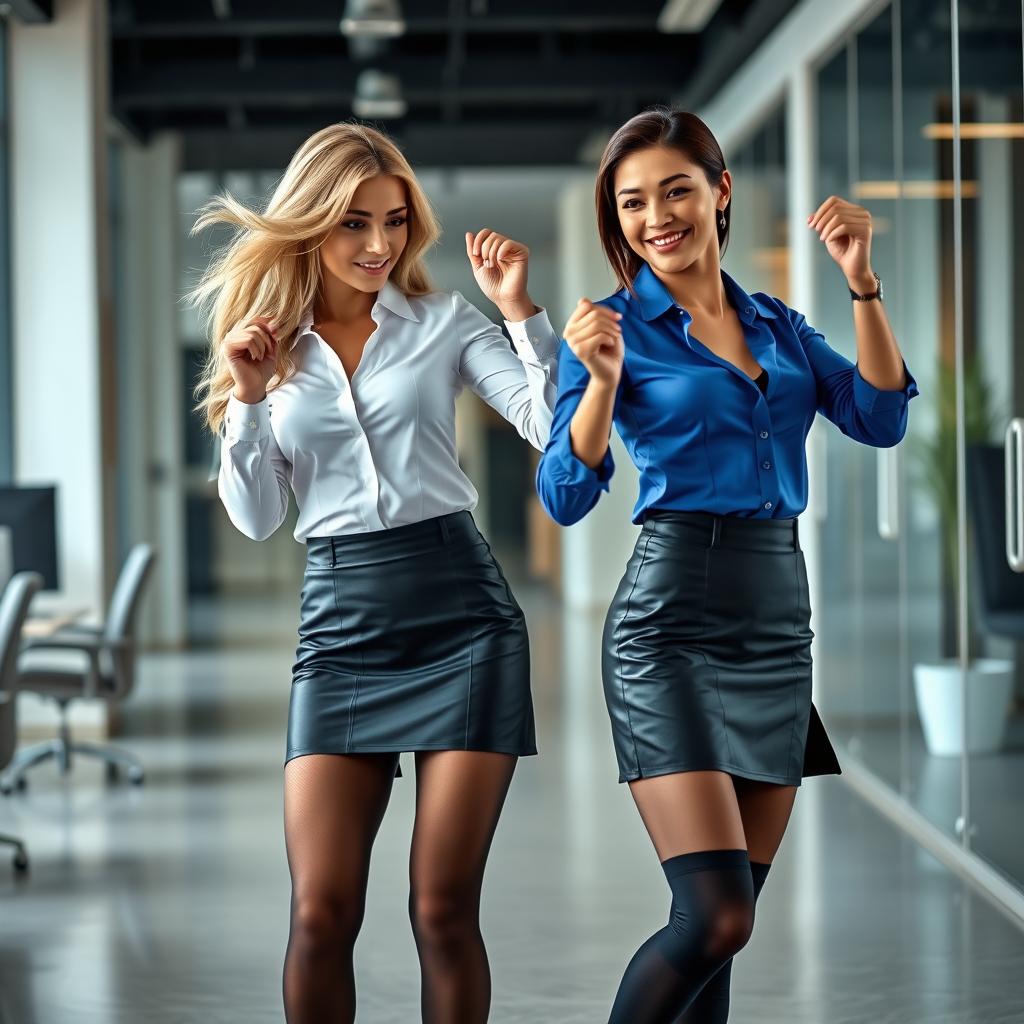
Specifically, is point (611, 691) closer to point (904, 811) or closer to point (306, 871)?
point (306, 871)

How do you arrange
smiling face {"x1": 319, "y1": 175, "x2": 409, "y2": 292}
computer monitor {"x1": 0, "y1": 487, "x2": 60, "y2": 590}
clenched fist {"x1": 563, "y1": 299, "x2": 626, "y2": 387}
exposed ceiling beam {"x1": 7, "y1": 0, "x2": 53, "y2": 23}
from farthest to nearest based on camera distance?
1. exposed ceiling beam {"x1": 7, "y1": 0, "x2": 53, "y2": 23}
2. computer monitor {"x1": 0, "y1": 487, "x2": 60, "y2": 590}
3. smiling face {"x1": 319, "y1": 175, "x2": 409, "y2": 292}
4. clenched fist {"x1": 563, "y1": 299, "x2": 626, "y2": 387}

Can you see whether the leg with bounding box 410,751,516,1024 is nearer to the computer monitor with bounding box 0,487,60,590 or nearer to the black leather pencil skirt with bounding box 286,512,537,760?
the black leather pencil skirt with bounding box 286,512,537,760

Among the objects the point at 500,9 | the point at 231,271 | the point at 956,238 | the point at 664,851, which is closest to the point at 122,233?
the point at 500,9

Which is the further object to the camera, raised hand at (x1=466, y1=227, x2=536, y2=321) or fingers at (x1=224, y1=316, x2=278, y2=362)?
raised hand at (x1=466, y1=227, x2=536, y2=321)

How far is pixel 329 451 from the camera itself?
8.64 ft

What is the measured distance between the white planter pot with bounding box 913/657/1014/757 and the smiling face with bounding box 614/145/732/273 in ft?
8.46

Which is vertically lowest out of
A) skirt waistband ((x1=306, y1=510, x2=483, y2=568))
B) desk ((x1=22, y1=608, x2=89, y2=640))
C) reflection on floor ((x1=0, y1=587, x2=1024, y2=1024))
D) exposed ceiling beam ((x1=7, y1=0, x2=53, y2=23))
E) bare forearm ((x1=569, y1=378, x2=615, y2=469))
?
reflection on floor ((x1=0, y1=587, x2=1024, y2=1024))

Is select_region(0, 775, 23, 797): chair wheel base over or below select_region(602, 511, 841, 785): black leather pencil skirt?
below

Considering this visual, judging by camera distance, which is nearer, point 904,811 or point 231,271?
point 231,271

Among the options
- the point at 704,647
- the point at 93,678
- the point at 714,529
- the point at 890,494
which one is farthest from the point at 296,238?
the point at 93,678

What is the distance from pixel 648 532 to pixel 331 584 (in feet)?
1.87

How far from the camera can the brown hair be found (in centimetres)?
248

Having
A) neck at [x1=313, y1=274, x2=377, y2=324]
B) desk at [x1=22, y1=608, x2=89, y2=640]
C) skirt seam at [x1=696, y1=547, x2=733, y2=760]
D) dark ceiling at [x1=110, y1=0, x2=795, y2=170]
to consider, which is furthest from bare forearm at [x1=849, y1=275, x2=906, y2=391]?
dark ceiling at [x1=110, y1=0, x2=795, y2=170]

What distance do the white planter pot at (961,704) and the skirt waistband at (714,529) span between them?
2.41 m
